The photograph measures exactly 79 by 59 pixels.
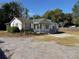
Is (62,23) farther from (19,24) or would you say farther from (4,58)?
(4,58)

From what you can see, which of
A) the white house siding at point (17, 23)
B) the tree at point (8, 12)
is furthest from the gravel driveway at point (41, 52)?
the tree at point (8, 12)

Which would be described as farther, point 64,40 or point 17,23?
point 17,23

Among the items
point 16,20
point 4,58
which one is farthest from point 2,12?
point 4,58

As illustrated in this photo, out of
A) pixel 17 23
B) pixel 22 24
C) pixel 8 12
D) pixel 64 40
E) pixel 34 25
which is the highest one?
pixel 8 12

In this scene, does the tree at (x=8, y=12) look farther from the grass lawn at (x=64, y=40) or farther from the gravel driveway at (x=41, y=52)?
the gravel driveway at (x=41, y=52)

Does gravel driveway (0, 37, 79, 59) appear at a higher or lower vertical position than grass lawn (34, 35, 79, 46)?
higher

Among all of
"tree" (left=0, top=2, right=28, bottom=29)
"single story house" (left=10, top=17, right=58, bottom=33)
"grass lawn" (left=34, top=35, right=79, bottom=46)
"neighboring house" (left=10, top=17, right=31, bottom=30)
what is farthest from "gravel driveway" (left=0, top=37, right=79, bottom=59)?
"tree" (left=0, top=2, right=28, bottom=29)

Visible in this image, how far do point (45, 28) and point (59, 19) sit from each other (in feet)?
134

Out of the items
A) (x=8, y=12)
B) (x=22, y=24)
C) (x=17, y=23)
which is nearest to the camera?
(x=22, y=24)

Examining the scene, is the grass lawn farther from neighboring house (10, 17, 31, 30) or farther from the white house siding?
the white house siding

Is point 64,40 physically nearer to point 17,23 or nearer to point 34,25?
point 34,25

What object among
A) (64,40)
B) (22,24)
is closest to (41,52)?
(64,40)

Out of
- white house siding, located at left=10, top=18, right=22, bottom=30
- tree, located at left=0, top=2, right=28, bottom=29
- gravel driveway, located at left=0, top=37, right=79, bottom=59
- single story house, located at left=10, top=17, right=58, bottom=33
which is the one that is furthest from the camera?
tree, located at left=0, top=2, right=28, bottom=29

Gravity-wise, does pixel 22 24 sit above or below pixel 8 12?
below
